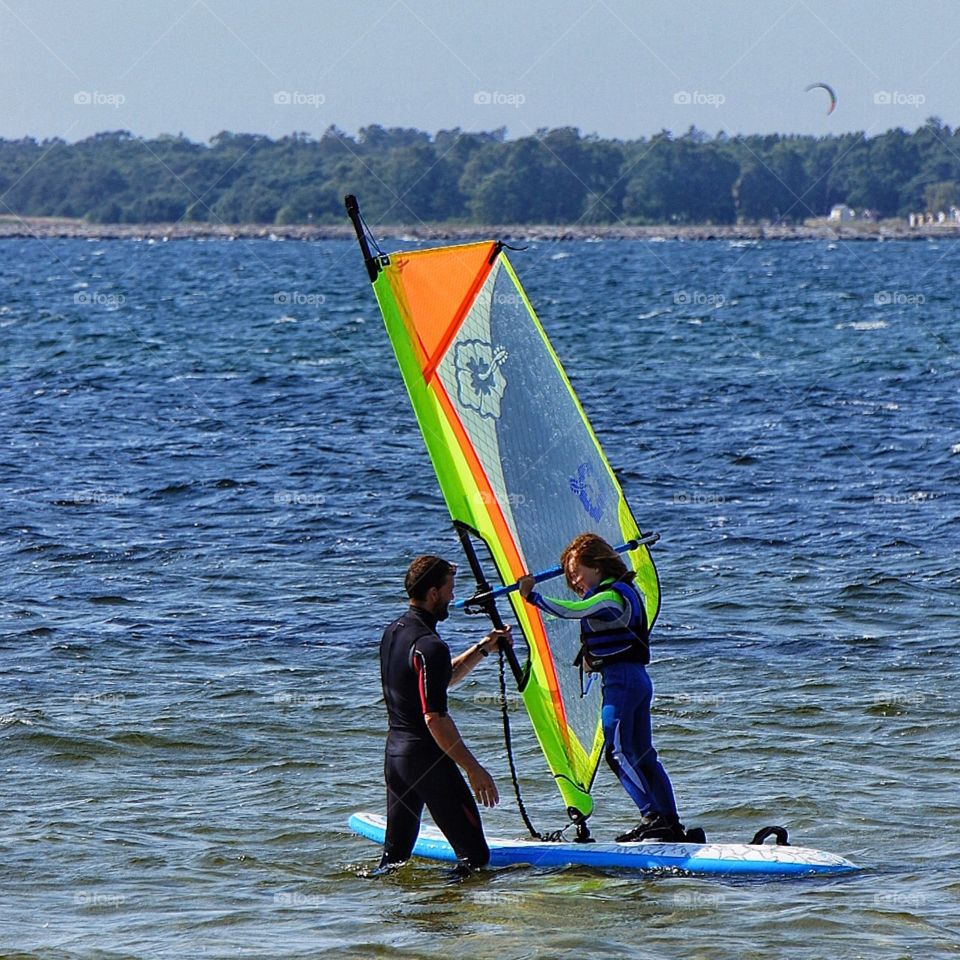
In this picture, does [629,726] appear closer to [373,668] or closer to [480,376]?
[480,376]

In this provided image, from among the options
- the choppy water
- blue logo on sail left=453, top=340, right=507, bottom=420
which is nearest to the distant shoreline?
the choppy water

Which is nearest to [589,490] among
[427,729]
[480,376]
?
[480,376]

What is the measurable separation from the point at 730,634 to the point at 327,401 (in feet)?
50.5

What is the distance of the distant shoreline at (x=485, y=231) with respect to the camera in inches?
6698

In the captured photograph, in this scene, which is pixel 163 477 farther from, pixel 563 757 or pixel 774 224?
pixel 774 224

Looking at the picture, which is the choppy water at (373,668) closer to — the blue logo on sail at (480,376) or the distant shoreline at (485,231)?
the blue logo on sail at (480,376)

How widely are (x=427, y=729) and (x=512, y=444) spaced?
1.50m

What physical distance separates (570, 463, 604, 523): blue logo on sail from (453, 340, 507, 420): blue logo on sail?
1.84 feet

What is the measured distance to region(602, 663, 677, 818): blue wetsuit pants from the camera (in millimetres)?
7215

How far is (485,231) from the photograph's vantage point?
179625 mm

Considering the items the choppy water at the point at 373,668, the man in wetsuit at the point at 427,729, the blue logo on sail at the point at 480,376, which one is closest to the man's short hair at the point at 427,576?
the man in wetsuit at the point at 427,729

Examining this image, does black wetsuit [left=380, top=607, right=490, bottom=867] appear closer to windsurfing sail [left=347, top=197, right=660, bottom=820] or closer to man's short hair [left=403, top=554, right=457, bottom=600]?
man's short hair [left=403, top=554, right=457, bottom=600]

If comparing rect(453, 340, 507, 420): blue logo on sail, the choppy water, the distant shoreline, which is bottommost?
the choppy water

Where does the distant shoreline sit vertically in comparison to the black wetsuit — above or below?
above
